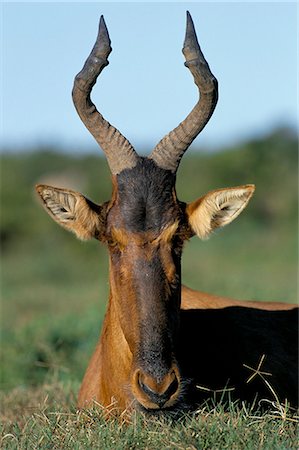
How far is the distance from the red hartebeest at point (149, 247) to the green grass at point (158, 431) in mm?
195

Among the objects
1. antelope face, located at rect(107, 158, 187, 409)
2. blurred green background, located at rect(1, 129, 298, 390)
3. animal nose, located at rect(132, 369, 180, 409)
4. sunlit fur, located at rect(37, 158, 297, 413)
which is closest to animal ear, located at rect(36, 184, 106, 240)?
sunlit fur, located at rect(37, 158, 297, 413)

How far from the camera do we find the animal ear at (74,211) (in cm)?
798

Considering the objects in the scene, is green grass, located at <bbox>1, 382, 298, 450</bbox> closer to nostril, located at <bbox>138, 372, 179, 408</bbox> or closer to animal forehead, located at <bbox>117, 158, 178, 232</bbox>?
nostril, located at <bbox>138, 372, 179, 408</bbox>

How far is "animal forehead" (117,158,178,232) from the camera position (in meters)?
7.64

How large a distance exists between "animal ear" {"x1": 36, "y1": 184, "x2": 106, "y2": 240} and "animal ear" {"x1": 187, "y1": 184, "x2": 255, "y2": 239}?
0.74m

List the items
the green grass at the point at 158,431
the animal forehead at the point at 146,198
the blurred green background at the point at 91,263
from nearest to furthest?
the green grass at the point at 158,431 < the animal forehead at the point at 146,198 < the blurred green background at the point at 91,263

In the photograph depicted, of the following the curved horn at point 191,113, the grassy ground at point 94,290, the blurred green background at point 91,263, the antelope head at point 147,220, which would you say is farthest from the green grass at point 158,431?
the blurred green background at point 91,263

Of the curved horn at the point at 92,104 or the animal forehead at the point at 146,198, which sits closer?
the animal forehead at the point at 146,198

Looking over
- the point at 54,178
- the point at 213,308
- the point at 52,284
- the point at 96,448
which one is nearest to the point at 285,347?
the point at 213,308

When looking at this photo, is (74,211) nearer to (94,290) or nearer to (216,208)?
(216,208)

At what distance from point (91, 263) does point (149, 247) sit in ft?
82.0

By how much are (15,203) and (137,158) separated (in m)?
35.5

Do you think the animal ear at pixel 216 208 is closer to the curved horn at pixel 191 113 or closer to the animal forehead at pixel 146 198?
the animal forehead at pixel 146 198

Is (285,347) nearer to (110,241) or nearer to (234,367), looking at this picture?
(234,367)
